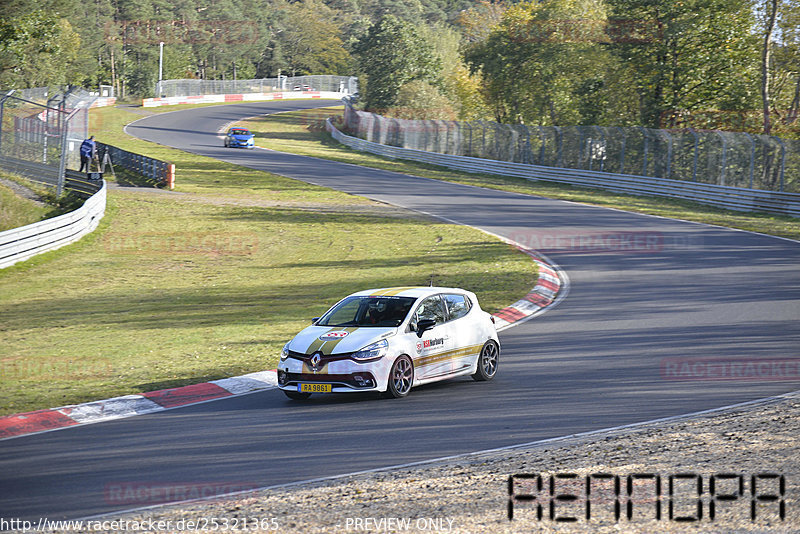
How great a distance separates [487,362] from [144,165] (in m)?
34.0

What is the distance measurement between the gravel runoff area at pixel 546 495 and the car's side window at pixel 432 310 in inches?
156

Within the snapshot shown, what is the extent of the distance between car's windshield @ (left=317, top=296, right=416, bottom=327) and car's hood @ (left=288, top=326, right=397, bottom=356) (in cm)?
30

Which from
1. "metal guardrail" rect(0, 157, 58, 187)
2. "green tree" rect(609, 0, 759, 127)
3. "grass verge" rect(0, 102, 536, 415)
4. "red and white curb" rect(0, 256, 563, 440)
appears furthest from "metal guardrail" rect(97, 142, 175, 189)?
"red and white curb" rect(0, 256, 563, 440)

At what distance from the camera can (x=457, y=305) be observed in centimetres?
1341

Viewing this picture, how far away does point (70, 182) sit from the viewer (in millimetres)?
36344

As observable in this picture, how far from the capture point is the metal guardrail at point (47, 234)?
23578mm

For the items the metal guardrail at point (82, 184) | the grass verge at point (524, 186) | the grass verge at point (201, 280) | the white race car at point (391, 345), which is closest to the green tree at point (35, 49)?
the metal guardrail at point (82, 184)

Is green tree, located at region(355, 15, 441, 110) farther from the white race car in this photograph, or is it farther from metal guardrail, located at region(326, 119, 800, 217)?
the white race car

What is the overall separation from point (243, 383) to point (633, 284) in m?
11.2

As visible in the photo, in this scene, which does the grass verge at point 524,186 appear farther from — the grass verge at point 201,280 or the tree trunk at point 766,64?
the tree trunk at point 766,64

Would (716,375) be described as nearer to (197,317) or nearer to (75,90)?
(197,317)

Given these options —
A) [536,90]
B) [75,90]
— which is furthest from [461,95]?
[75,90]

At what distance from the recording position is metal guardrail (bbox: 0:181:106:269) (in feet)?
77.4

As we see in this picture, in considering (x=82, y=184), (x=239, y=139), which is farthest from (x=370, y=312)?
(x=239, y=139)
